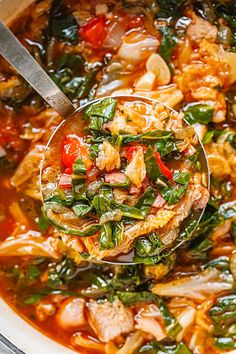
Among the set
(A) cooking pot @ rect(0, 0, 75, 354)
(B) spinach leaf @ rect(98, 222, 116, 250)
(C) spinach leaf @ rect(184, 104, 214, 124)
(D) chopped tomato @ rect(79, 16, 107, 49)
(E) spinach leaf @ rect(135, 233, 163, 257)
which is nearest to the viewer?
(B) spinach leaf @ rect(98, 222, 116, 250)

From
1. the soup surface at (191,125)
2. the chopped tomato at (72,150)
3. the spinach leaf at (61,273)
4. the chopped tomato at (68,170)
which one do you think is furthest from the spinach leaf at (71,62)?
the spinach leaf at (61,273)

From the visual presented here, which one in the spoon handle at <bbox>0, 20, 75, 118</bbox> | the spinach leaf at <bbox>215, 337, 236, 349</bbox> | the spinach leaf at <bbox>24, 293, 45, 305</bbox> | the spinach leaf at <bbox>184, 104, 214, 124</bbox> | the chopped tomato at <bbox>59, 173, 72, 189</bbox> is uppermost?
the spoon handle at <bbox>0, 20, 75, 118</bbox>

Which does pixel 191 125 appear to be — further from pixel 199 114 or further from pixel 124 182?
pixel 124 182

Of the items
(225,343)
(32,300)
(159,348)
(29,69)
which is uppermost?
(29,69)

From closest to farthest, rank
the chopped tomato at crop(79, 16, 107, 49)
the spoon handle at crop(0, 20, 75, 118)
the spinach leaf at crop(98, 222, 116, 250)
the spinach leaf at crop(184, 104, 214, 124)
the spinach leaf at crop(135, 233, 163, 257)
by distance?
the spoon handle at crop(0, 20, 75, 118), the spinach leaf at crop(98, 222, 116, 250), the spinach leaf at crop(135, 233, 163, 257), the spinach leaf at crop(184, 104, 214, 124), the chopped tomato at crop(79, 16, 107, 49)

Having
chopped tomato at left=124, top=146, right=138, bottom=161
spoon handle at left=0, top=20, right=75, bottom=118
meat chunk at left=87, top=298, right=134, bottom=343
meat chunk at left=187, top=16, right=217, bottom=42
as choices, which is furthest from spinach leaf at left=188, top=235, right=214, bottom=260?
meat chunk at left=187, top=16, right=217, bottom=42

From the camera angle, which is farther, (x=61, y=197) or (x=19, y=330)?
(x=19, y=330)

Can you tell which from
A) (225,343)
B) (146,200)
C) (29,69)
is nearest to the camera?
(29,69)

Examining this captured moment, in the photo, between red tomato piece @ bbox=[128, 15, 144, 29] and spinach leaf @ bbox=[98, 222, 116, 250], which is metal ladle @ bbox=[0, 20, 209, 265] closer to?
spinach leaf @ bbox=[98, 222, 116, 250]

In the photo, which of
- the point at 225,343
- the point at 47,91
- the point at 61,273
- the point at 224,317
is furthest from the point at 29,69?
the point at 225,343
